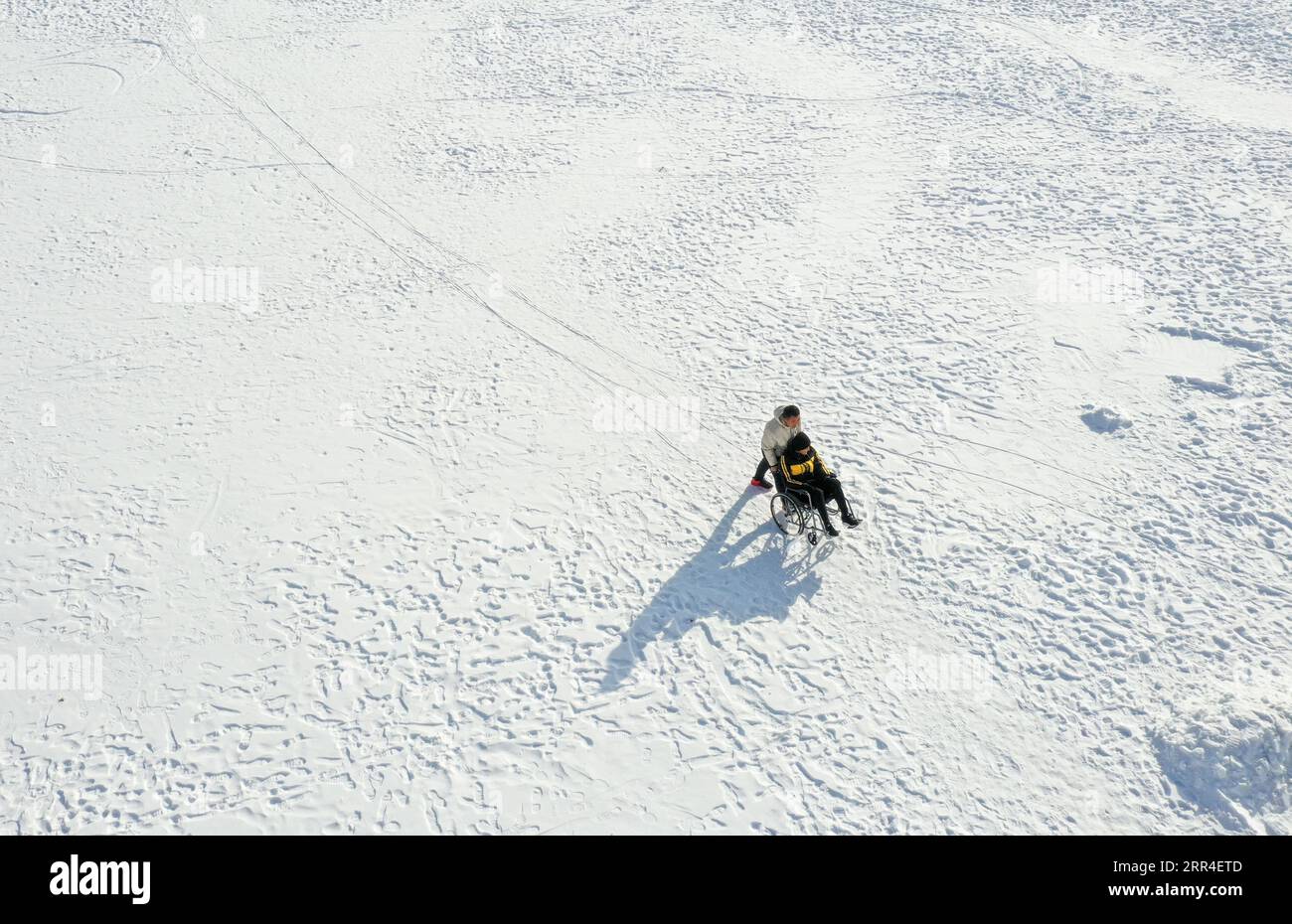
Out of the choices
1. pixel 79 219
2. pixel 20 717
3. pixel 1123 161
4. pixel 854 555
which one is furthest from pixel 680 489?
pixel 79 219

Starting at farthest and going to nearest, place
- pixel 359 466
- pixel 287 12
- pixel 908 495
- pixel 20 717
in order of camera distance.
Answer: pixel 287 12
pixel 359 466
pixel 908 495
pixel 20 717

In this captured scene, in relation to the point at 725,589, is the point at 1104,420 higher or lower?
higher

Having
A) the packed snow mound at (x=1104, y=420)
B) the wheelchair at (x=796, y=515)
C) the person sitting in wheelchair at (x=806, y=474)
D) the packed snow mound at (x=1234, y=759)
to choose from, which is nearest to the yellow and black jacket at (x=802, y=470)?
the person sitting in wheelchair at (x=806, y=474)

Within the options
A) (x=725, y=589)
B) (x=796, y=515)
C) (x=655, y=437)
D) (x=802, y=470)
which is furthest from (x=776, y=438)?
(x=655, y=437)

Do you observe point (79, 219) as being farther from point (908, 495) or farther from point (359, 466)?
point (908, 495)

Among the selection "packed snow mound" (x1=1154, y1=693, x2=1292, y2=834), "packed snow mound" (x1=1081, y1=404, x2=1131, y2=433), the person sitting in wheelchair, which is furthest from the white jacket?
"packed snow mound" (x1=1081, y1=404, x2=1131, y2=433)

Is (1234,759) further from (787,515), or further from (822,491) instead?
(787,515)
